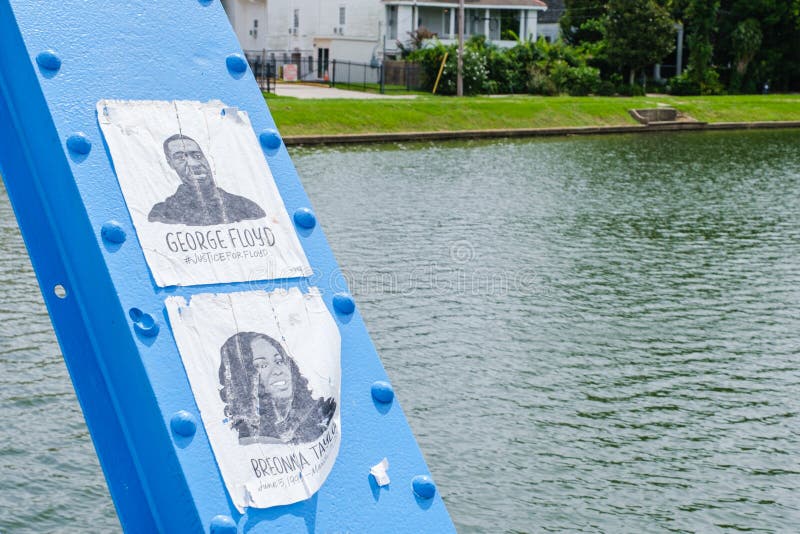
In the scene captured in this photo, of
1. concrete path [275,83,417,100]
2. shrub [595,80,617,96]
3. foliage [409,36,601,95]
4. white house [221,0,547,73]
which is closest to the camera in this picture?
concrete path [275,83,417,100]

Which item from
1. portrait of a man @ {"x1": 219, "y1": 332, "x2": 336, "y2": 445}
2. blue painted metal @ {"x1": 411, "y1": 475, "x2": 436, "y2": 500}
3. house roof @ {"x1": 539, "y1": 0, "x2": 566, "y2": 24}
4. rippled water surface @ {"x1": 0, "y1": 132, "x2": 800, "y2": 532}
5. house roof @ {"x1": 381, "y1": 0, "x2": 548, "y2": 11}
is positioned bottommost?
rippled water surface @ {"x1": 0, "y1": 132, "x2": 800, "y2": 532}

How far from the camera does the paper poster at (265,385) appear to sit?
309 cm

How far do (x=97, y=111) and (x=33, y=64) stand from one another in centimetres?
25

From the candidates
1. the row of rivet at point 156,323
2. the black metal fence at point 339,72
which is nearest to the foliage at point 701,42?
the black metal fence at point 339,72

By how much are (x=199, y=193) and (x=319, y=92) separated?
40.5 m

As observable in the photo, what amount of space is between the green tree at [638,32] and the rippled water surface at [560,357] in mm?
28870

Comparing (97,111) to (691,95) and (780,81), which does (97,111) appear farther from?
(780,81)

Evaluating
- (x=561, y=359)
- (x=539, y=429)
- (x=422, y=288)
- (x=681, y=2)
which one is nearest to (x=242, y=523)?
(x=539, y=429)

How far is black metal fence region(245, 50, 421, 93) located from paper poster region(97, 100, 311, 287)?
4010 centimetres

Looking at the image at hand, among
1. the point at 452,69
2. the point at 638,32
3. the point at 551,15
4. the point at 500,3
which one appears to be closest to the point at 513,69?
the point at 452,69

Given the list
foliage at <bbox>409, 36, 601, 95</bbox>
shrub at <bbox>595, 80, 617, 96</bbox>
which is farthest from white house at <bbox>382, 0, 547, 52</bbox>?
shrub at <bbox>595, 80, 617, 96</bbox>

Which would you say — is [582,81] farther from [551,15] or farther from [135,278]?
[135,278]

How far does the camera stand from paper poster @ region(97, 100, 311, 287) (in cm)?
339

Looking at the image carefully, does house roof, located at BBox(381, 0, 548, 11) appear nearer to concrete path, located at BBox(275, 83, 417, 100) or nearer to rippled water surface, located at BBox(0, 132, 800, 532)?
concrete path, located at BBox(275, 83, 417, 100)
